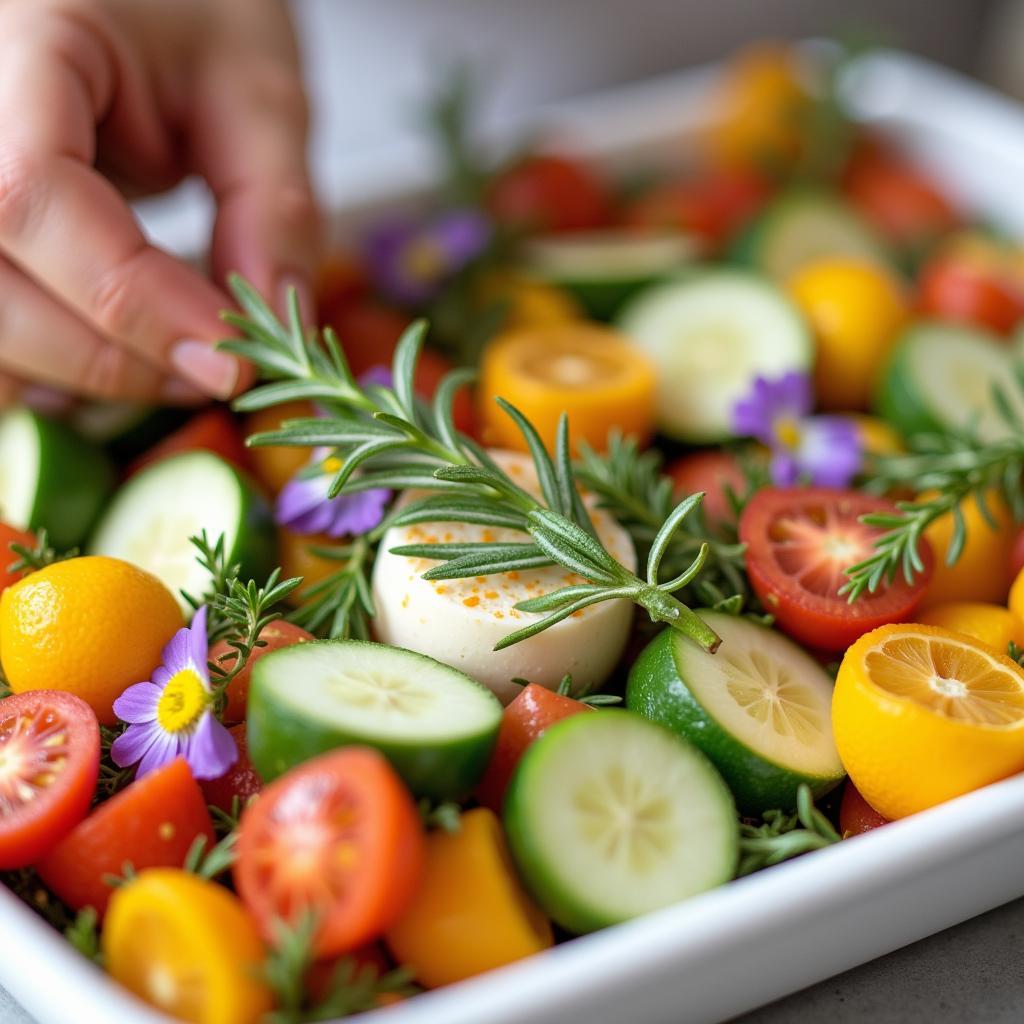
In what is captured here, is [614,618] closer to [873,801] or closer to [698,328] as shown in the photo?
[873,801]

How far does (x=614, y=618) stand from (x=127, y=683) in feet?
1.24

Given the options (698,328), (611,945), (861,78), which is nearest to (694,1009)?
(611,945)

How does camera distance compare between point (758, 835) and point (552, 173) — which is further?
point (552, 173)

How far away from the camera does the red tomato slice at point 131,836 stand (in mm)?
760

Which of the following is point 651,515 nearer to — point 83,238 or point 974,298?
point 83,238

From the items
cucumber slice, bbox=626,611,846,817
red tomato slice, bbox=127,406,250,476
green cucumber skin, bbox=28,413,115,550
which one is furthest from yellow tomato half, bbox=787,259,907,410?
green cucumber skin, bbox=28,413,115,550

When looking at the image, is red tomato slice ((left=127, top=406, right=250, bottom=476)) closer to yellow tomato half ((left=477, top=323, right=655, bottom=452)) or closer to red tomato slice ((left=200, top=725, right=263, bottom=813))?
yellow tomato half ((left=477, top=323, right=655, bottom=452))

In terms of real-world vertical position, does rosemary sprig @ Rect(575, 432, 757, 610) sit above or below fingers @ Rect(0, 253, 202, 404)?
below

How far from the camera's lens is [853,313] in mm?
1373

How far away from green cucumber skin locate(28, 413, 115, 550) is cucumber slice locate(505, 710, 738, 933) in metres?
0.57

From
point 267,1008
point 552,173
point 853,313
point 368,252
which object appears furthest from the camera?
point 552,173

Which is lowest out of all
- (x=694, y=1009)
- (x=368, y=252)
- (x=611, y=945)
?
(x=694, y=1009)

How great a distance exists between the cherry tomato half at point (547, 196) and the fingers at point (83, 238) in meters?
0.65

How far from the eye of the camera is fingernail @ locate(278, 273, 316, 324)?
118cm
